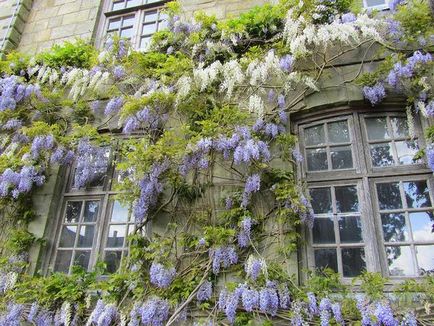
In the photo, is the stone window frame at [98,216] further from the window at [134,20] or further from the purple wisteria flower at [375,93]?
the purple wisteria flower at [375,93]

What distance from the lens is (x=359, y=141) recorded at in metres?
3.96

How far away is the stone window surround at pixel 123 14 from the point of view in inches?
233

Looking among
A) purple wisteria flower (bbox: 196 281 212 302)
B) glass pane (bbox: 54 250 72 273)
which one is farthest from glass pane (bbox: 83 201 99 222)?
purple wisteria flower (bbox: 196 281 212 302)

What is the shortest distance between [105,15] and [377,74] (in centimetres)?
438

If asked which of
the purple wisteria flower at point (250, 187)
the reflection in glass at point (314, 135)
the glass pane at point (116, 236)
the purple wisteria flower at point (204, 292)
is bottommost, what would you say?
the purple wisteria flower at point (204, 292)

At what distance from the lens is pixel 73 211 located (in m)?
4.68

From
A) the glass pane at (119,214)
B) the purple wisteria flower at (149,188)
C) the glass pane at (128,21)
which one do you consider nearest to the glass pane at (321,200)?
the purple wisteria flower at (149,188)

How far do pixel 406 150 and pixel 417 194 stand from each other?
0.47 meters

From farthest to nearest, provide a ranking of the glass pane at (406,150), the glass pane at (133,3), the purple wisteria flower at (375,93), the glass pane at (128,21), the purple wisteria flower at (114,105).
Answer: the glass pane at (133,3) < the glass pane at (128,21) < the purple wisteria flower at (114,105) < the purple wisteria flower at (375,93) < the glass pane at (406,150)

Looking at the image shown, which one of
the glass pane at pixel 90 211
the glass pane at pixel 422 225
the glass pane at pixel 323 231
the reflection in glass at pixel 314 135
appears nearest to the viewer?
the glass pane at pixel 422 225

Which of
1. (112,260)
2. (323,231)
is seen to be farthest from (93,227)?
(323,231)

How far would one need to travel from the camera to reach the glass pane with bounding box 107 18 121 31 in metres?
6.10

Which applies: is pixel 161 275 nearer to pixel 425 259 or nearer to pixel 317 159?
pixel 317 159

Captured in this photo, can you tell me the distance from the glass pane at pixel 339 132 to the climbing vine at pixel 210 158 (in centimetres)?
37
